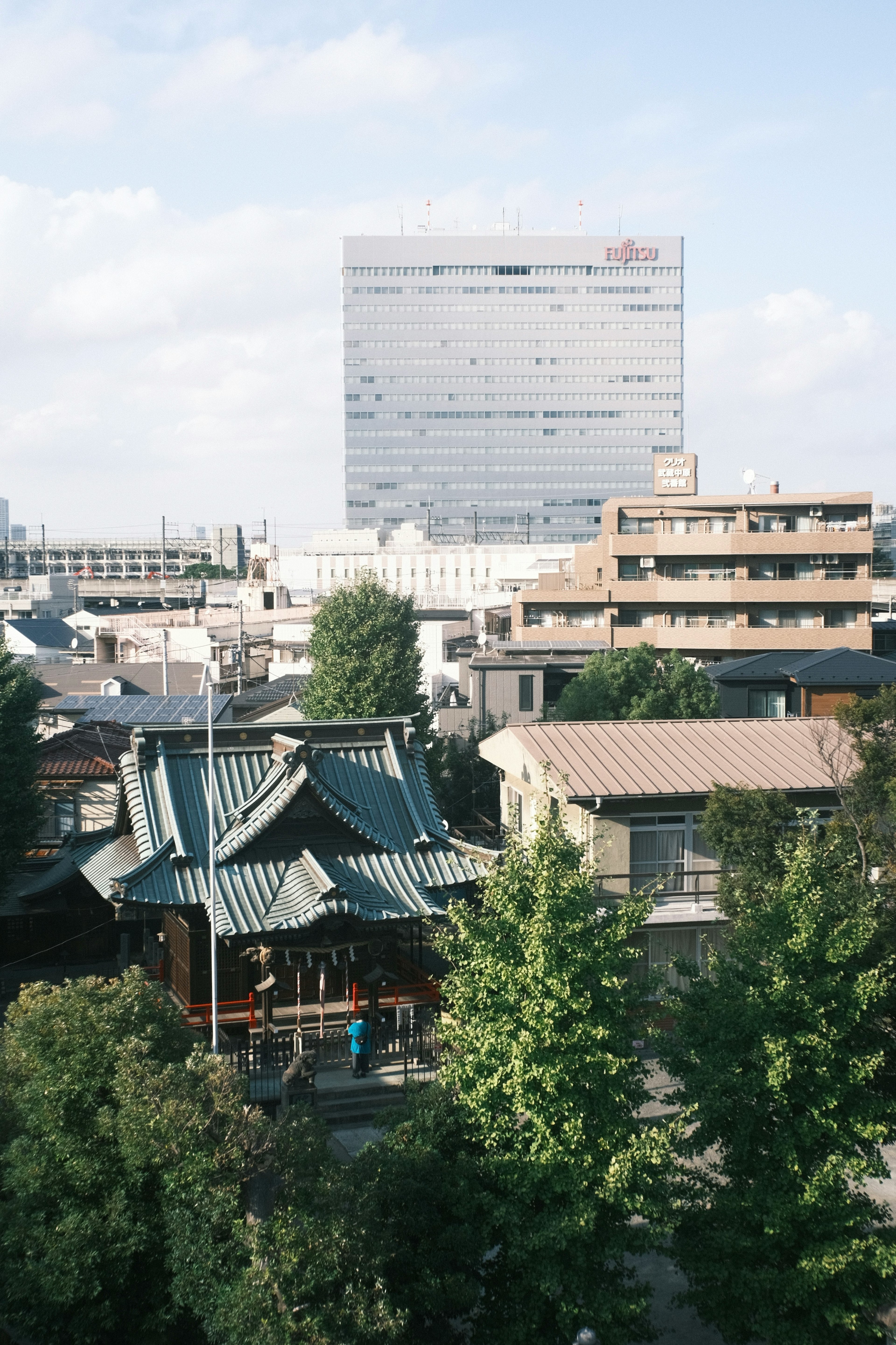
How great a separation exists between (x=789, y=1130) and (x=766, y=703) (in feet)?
109

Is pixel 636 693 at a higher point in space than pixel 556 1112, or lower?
higher

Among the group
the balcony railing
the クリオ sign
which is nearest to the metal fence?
the balcony railing

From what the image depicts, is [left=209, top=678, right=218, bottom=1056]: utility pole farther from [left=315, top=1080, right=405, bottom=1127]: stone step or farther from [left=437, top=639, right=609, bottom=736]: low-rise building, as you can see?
[left=437, top=639, right=609, bottom=736]: low-rise building

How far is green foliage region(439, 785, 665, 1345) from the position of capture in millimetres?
13555

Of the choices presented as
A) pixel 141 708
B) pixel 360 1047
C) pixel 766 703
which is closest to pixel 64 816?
pixel 141 708

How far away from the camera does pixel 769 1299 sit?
550 inches

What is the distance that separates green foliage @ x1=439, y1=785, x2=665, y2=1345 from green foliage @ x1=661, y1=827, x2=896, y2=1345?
1005 millimetres

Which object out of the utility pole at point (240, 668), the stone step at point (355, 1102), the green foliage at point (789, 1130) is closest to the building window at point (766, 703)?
the utility pole at point (240, 668)

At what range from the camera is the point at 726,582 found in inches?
2640

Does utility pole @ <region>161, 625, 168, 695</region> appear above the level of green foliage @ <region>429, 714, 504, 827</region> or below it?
above

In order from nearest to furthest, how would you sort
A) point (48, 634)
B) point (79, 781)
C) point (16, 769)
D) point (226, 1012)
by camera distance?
point (226, 1012) < point (16, 769) < point (79, 781) < point (48, 634)

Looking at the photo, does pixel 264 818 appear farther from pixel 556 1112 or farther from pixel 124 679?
pixel 124 679

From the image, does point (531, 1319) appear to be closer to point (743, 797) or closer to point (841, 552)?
point (743, 797)

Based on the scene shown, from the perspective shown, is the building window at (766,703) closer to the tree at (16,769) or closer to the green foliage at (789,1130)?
the tree at (16,769)
